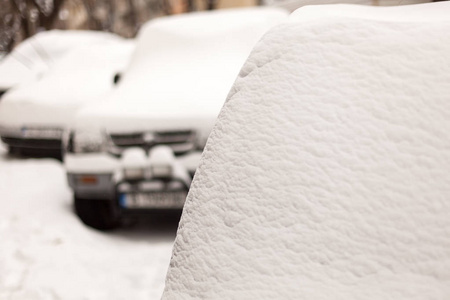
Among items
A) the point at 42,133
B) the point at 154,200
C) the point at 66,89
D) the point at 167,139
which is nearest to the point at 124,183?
the point at 154,200

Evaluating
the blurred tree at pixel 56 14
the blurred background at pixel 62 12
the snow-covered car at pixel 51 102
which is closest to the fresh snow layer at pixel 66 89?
the snow-covered car at pixel 51 102

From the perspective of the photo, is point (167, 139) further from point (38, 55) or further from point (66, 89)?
point (38, 55)

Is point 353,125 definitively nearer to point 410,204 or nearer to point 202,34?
point 410,204

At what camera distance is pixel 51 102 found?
20.1 feet

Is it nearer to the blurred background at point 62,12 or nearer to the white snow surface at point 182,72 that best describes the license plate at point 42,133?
the white snow surface at point 182,72

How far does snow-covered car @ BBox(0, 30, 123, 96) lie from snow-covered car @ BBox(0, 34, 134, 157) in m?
2.03

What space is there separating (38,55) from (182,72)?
637 cm

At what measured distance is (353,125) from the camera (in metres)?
0.98

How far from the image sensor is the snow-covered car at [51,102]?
6027mm

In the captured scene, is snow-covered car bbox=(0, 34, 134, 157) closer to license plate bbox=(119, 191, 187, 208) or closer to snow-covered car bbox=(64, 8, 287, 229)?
snow-covered car bbox=(64, 8, 287, 229)

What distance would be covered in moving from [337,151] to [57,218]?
381 cm

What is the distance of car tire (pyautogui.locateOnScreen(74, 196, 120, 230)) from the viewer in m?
4.06

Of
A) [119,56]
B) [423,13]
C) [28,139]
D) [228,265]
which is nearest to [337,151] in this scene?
[228,265]

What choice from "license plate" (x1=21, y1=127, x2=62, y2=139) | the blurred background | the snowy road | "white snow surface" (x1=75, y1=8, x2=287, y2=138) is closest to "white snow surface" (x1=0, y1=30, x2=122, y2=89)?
"license plate" (x1=21, y1=127, x2=62, y2=139)
